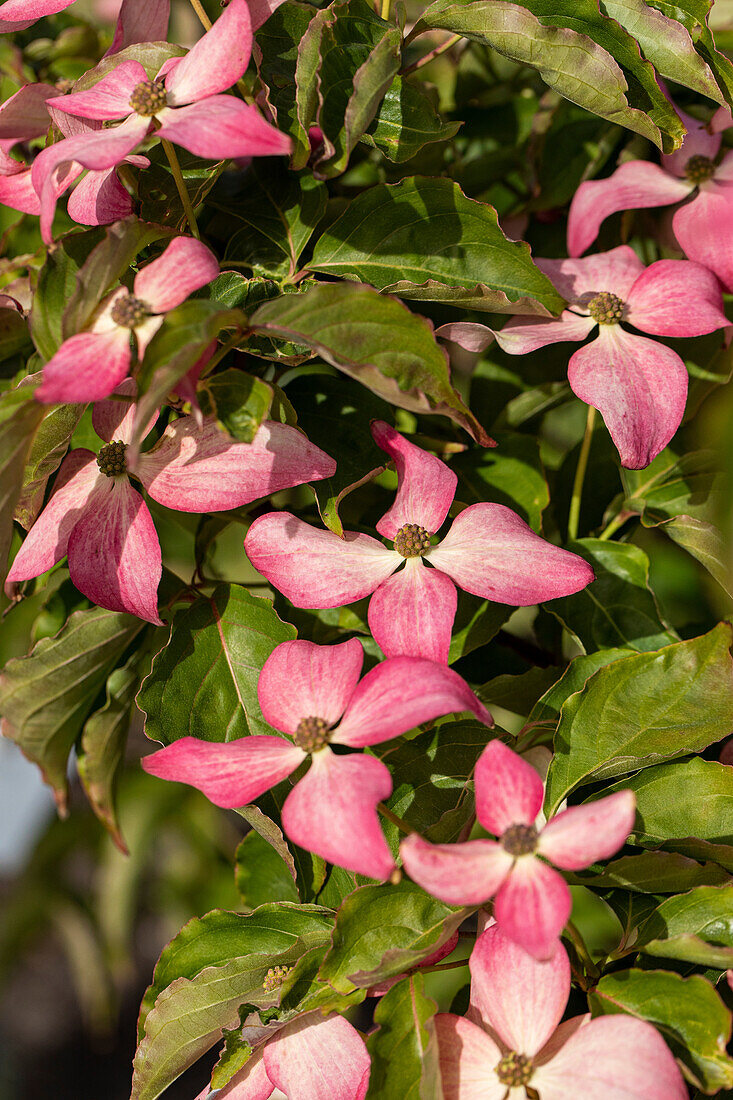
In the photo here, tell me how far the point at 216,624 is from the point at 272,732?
0.07m

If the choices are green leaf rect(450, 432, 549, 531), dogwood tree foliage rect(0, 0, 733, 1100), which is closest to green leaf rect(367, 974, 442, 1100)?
dogwood tree foliage rect(0, 0, 733, 1100)

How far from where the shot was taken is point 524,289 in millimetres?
405

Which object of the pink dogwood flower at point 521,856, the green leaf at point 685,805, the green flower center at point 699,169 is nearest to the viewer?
the pink dogwood flower at point 521,856

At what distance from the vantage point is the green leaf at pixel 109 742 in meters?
0.46

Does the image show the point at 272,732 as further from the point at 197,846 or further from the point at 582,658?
the point at 197,846

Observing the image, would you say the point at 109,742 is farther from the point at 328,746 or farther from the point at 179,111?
the point at 179,111

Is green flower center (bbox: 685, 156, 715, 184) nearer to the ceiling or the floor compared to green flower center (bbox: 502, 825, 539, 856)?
nearer to the ceiling

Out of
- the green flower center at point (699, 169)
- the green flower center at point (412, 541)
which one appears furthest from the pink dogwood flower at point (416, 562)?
the green flower center at point (699, 169)

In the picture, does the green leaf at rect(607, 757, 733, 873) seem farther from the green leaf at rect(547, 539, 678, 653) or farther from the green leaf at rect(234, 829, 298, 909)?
the green leaf at rect(234, 829, 298, 909)

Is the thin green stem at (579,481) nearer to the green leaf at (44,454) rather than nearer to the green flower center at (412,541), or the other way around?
the green flower center at (412,541)

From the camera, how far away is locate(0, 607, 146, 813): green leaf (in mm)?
407

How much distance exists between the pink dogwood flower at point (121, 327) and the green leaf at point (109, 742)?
199mm

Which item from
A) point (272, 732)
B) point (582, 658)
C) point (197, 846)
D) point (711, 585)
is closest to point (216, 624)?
point (272, 732)

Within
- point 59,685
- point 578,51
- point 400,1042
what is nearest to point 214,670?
point 59,685
